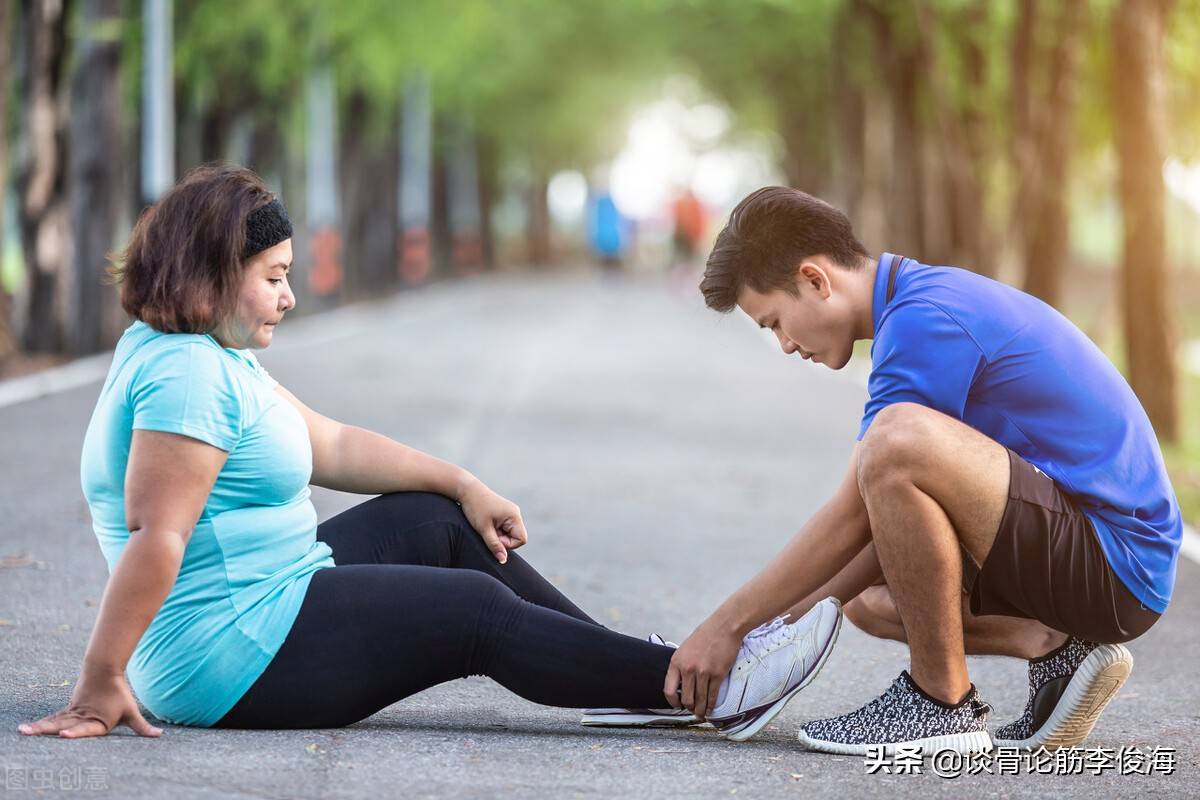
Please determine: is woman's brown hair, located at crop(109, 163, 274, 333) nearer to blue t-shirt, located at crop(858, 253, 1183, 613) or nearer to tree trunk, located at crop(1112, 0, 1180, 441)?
blue t-shirt, located at crop(858, 253, 1183, 613)

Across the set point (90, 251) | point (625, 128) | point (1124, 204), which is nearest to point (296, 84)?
point (90, 251)

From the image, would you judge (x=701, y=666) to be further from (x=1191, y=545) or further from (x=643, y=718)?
(x=1191, y=545)

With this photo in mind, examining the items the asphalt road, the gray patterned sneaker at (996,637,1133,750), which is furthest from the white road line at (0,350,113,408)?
the gray patterned sneaker at (996,637,1133,750)

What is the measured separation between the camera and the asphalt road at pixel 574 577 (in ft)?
13.9

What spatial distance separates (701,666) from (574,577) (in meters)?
2.98

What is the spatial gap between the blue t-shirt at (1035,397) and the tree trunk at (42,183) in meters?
15.2

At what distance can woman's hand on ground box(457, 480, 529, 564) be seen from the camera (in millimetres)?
4867

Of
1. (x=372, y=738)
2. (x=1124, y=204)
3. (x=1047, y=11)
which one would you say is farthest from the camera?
(x=1047, y=11)

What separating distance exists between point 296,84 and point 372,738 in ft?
82.2

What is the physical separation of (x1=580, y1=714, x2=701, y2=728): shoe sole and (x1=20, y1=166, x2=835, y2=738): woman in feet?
0.32

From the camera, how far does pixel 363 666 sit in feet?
14.5

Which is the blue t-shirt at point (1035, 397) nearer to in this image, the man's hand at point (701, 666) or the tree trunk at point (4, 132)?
the man's hand at point (701, 666)

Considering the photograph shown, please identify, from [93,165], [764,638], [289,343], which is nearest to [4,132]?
[93,165]

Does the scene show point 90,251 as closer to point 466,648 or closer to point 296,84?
point 296,84
